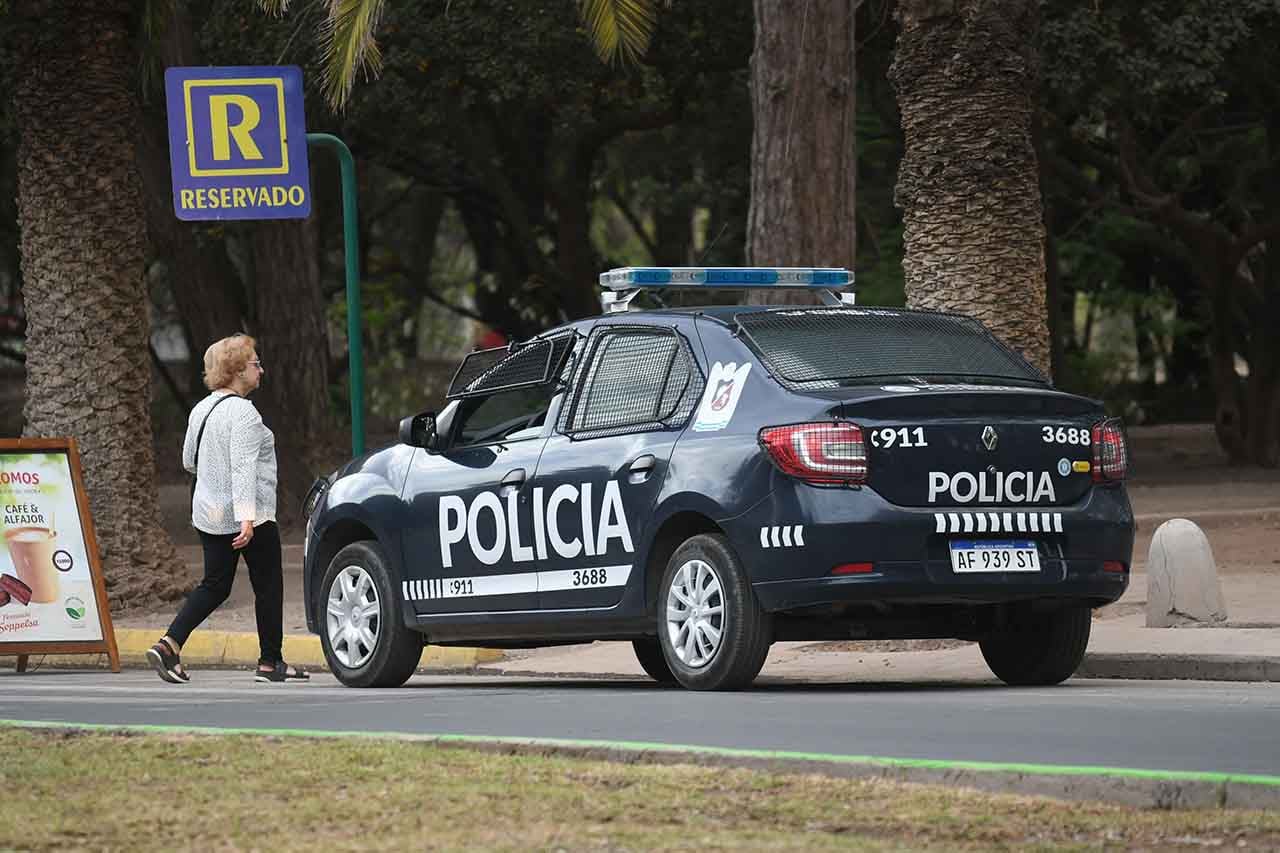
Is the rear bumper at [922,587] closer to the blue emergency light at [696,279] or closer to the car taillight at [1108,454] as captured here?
the car taillight at [1108,454]

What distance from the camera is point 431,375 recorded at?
48.6m

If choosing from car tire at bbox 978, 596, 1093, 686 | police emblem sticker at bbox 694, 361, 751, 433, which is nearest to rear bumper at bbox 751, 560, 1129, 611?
car tire at bbox 978, 596, 1093, 686

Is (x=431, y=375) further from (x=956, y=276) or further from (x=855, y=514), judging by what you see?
(x=855, y=514)

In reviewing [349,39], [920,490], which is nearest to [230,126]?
[349,39]

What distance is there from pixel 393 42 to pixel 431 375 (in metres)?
23.2

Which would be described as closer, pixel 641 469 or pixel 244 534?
pixel 641 469

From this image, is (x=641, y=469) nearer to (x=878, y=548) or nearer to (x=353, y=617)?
(x=878, y=548)

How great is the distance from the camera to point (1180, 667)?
1141 cm

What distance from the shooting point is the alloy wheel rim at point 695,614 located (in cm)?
1013

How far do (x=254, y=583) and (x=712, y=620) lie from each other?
3.43 meters

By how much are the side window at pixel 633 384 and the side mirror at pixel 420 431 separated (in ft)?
3.19

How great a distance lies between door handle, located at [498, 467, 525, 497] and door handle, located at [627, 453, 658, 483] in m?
0.82

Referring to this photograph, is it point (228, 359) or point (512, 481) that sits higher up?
point (228, 359)

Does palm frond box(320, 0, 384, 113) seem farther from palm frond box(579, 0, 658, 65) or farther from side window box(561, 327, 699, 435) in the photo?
side window box(561, 327, 699, 435)
